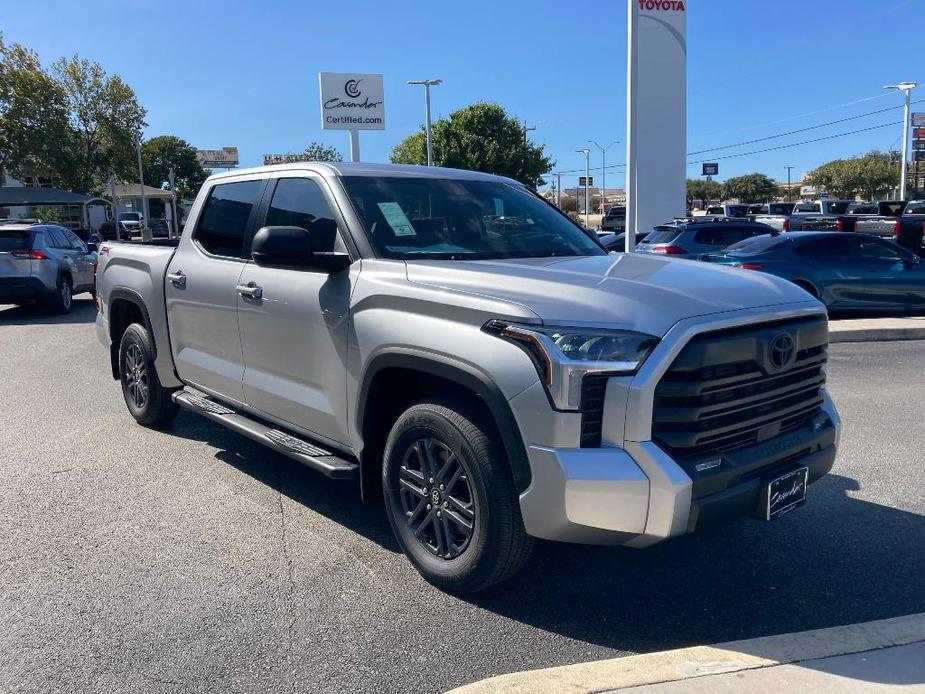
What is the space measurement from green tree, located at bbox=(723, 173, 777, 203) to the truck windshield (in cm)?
9598

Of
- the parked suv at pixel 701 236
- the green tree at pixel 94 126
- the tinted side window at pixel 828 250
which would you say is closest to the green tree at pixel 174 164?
the green tree at pixel 94 126

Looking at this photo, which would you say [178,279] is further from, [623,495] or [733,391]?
[733,391]

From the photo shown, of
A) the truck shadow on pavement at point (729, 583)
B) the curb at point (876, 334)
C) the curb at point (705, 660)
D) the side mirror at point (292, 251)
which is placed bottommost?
the truck shadow on pavement at point (729, 583)

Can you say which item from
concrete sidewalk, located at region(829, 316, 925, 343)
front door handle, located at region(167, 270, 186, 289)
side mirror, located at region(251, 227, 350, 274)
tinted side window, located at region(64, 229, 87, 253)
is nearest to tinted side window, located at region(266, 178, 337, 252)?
side mirror, located at region(251, 227, 350, 274)

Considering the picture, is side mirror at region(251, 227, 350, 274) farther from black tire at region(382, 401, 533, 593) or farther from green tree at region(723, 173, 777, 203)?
green tree at region(723, 173, 777, 203)

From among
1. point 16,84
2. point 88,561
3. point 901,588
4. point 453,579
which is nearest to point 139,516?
point 88,561

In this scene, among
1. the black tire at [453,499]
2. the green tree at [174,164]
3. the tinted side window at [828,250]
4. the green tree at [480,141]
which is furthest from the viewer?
the green tree at [174,164]

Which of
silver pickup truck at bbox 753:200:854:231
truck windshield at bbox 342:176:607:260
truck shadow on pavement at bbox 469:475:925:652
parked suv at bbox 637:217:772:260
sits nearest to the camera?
truck shadow on pavement at bbox 469:475:925:652

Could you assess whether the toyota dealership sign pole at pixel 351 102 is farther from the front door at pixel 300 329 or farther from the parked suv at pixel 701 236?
the front door at pixel 300 329

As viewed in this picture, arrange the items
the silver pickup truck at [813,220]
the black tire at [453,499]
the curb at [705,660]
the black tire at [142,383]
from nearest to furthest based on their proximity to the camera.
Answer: the curb at [705,660] → the black tire at [453,499] → the black tire at [142,383] → the silver pickup truck at [813,220]

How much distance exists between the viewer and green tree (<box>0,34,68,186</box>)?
40125 millimetres

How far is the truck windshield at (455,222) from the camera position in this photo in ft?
13.8

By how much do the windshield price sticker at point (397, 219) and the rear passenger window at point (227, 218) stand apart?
108 cm

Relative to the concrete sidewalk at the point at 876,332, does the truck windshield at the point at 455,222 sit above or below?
above
